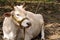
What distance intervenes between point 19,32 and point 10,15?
1.78ft

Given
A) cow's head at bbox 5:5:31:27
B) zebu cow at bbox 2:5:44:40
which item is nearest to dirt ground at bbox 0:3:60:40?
zebu cow at bbox 2:5:44:40

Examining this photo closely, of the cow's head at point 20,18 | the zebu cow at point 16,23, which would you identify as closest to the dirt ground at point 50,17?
the zebu cow at point 16,23

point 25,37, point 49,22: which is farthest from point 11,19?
point 49,22

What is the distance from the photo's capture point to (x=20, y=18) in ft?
21.0

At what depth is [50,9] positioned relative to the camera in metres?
11.8

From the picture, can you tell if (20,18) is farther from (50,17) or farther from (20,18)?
(50,17)

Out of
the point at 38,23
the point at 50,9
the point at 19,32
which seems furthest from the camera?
the point at 50,9

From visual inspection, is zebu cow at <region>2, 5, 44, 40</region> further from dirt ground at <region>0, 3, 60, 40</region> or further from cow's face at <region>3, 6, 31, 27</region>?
dirt ground at <region>0, 3, 60, 40</region>

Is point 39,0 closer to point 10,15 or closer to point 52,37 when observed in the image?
point 52,37

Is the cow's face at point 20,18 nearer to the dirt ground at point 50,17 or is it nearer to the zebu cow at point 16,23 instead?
the zebu cow at point 16,23

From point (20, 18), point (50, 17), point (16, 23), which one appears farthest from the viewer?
point (50, 17)

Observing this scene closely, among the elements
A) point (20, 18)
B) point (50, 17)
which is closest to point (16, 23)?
point (20, 18)

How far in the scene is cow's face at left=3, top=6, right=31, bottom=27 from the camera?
6.34 meters

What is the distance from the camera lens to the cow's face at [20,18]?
6.34m
